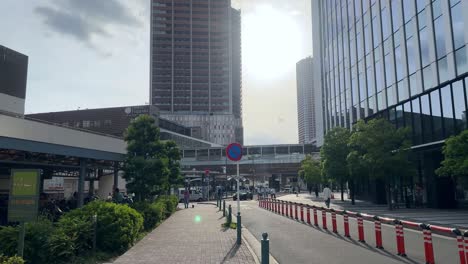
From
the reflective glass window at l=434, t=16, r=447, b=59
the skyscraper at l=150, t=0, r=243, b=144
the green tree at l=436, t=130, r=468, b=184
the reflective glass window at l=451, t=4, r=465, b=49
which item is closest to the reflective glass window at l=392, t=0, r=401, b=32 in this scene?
the reflective glass window at l=434, t=16, r=447, b=59

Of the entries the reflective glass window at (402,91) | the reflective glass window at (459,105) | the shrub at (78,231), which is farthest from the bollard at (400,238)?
Result: the reflective glass window at (402,91)

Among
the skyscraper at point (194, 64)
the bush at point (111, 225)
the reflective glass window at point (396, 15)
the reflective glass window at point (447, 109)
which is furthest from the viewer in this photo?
the skyscraper at point (194, 64)

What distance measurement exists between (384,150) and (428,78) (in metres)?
5.53

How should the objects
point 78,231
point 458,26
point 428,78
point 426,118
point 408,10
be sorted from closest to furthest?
point 78,231
point 458,26
point 428,78
point 426,118
point 408,10

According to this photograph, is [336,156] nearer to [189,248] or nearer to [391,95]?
[391,95]

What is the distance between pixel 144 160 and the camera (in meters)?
21.7

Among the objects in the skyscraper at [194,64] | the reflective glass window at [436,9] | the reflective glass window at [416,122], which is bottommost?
the reflective glass window at [416,122]

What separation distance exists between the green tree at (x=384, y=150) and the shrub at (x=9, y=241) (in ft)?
75.2

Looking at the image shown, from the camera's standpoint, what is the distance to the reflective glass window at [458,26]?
74.5ft

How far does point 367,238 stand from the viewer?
14656 mm

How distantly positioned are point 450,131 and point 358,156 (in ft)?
21.3

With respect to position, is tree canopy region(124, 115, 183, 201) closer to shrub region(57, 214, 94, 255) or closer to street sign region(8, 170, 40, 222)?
shrub region(57, 214, 94, 255)

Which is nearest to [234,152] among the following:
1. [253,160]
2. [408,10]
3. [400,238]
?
[400,238]

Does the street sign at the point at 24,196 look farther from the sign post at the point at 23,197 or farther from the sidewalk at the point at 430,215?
the sidewalk at the point at 430,215
